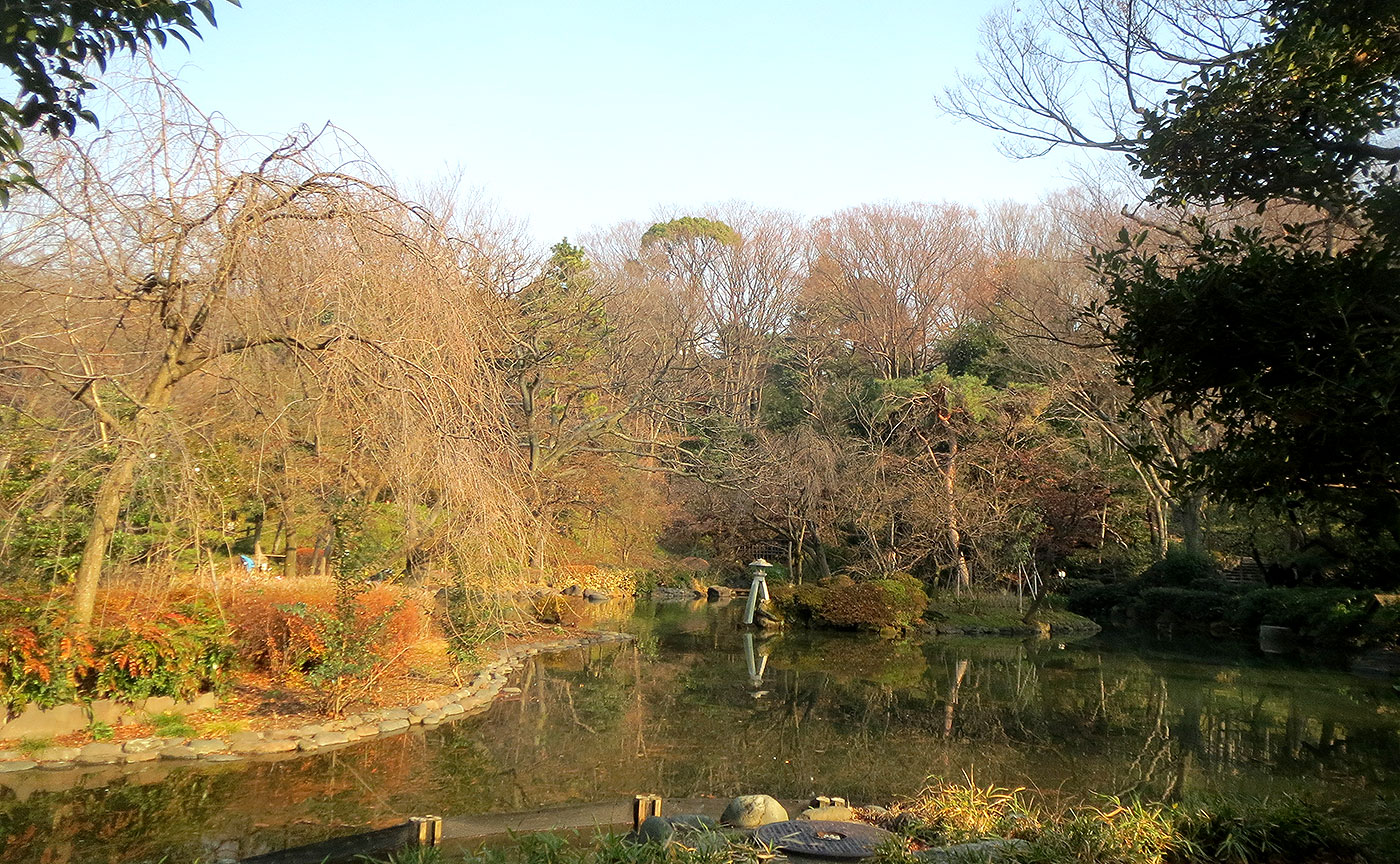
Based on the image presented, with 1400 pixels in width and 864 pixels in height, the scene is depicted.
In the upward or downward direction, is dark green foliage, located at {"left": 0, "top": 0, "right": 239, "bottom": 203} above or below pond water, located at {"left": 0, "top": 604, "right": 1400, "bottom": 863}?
above

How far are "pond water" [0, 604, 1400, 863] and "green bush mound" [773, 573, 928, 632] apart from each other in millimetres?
3385

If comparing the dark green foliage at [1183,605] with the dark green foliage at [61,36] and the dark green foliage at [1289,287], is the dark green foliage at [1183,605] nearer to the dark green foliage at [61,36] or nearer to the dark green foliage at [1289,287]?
the dark green foliage at [1289,287]

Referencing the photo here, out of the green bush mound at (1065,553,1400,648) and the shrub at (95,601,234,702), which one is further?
the green bush mound at (1065,553,1400,648)

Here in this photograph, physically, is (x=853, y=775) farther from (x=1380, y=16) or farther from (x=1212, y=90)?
(x=1380, y=16)

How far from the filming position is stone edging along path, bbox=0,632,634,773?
6.88 metres

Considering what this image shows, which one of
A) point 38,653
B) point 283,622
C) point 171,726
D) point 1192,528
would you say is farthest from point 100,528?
point 1192,528

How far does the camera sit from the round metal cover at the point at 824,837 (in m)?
4.84

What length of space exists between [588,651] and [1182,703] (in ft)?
28.8

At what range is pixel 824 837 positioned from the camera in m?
5.07

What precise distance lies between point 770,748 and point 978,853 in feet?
16.1

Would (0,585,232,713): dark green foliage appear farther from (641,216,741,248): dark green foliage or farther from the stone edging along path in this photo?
(641,216,741,248): dark green foliage

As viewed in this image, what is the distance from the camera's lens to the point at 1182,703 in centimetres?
1180

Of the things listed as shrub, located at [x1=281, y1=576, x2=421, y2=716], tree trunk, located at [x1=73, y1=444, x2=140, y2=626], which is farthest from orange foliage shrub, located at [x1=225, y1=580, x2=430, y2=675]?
tree trunk, located at [x1=73, y1=444, x2=140, y2=626]

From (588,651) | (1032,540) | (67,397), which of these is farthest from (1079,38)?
(1032,540)
